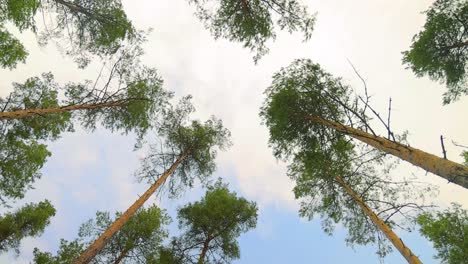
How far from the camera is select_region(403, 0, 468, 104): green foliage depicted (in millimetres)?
9250

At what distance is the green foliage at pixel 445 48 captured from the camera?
9.25m

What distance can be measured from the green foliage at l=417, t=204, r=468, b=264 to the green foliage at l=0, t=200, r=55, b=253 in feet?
47.9

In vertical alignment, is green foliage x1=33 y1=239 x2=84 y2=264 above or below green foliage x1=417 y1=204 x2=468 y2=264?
below

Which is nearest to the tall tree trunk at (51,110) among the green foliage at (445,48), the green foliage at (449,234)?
the green foliage at (445,48)

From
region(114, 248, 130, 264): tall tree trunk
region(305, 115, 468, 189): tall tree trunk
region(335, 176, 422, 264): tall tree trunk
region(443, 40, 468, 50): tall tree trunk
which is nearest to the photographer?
region(305, 115, 468, 189): tall tree trunk

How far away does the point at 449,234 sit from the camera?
11.3m

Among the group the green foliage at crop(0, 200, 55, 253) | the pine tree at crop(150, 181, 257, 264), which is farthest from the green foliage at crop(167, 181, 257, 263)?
the green foliage at crop(0, 200, 55, 253)

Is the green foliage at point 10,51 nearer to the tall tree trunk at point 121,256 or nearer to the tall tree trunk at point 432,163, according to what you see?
the tall tree trunk at point 121,256

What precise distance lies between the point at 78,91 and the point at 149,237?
21.5 ft

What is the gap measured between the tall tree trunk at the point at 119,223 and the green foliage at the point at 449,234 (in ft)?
32.5

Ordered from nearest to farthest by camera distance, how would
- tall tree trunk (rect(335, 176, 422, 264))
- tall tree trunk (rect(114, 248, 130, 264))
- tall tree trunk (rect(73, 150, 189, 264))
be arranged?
tall tree trunk (rect(335, 176, 422, 264)) → tall tree trunk (rect(73, 150, 189, 264)) → tall tree trunk (rect(114, 248, 130, 264))

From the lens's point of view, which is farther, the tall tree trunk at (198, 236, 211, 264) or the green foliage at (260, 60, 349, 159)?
the tall tree trunk at (198, 236, 211, 264)

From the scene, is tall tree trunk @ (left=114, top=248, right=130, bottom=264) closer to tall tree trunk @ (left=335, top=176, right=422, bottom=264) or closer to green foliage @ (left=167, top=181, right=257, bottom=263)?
green foliage @ (left=167, top=181, right=257, bottom=263)

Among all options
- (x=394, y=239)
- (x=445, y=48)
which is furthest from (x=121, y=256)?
(x=445, y=48)
